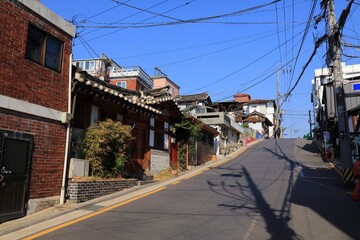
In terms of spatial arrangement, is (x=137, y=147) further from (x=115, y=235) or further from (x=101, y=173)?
(x=115, y=235)

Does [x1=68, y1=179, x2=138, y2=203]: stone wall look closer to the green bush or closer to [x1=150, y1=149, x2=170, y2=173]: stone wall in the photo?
the green bush

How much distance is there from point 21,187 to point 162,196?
193 inches

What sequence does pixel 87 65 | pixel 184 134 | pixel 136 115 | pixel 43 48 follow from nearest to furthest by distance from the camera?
pixel 43 48
pixel 136 115
pixel 184 134
pixel 87 65

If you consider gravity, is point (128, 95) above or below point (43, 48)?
above

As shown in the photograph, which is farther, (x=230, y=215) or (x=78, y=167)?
(x=78, y=167)

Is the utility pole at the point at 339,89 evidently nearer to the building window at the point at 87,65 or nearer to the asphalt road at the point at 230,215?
the asphalt road at the point at 230,215

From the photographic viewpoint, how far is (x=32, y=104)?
9.88 m

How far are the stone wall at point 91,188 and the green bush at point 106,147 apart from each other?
45cm

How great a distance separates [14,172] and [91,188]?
306cm

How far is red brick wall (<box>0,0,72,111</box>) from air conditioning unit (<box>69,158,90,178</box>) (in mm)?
1818

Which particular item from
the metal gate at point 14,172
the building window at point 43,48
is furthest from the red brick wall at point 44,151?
the building window at point 43,48

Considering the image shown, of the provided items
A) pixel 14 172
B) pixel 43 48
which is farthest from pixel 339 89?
pixel 14 172

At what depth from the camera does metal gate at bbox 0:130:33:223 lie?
8664 mm

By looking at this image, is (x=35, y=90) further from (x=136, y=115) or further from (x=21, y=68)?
(x=136, y=115)
